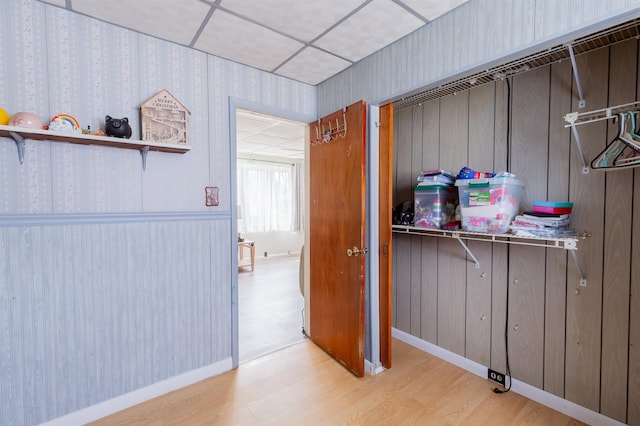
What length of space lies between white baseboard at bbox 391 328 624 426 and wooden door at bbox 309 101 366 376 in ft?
2.50

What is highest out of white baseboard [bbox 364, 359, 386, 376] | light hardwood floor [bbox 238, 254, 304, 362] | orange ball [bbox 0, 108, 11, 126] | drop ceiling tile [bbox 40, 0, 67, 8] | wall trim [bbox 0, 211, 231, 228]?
drop ceiling tile [bbox 40, 0, 67, 8]

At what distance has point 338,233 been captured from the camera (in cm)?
235

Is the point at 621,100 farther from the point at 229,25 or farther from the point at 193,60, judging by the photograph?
the point at 193,60

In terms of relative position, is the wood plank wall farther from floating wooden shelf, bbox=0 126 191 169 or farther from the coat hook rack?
floating wooden shelf, bbox=0 126 191 169

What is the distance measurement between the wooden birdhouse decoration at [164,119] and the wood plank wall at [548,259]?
6.35 ft

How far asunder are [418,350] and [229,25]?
114 inches

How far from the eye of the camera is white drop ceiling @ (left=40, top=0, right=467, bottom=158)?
1.63m

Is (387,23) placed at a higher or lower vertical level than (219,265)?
higher

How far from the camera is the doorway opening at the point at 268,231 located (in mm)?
2992

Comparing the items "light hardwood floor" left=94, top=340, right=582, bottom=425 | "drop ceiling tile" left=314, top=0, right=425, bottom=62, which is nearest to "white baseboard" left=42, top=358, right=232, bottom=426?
"light hardwood floor" left=94, top=340, right=582, bottom=425

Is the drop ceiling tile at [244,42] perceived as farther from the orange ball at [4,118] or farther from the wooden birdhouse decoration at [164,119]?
the orange ball at [4,118]

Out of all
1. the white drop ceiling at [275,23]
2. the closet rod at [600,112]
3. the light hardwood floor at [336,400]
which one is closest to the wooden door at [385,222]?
the light hardwood floor at [336,400]

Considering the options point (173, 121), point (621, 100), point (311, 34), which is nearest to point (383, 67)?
point (311, 34)

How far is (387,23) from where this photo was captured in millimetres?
1799
